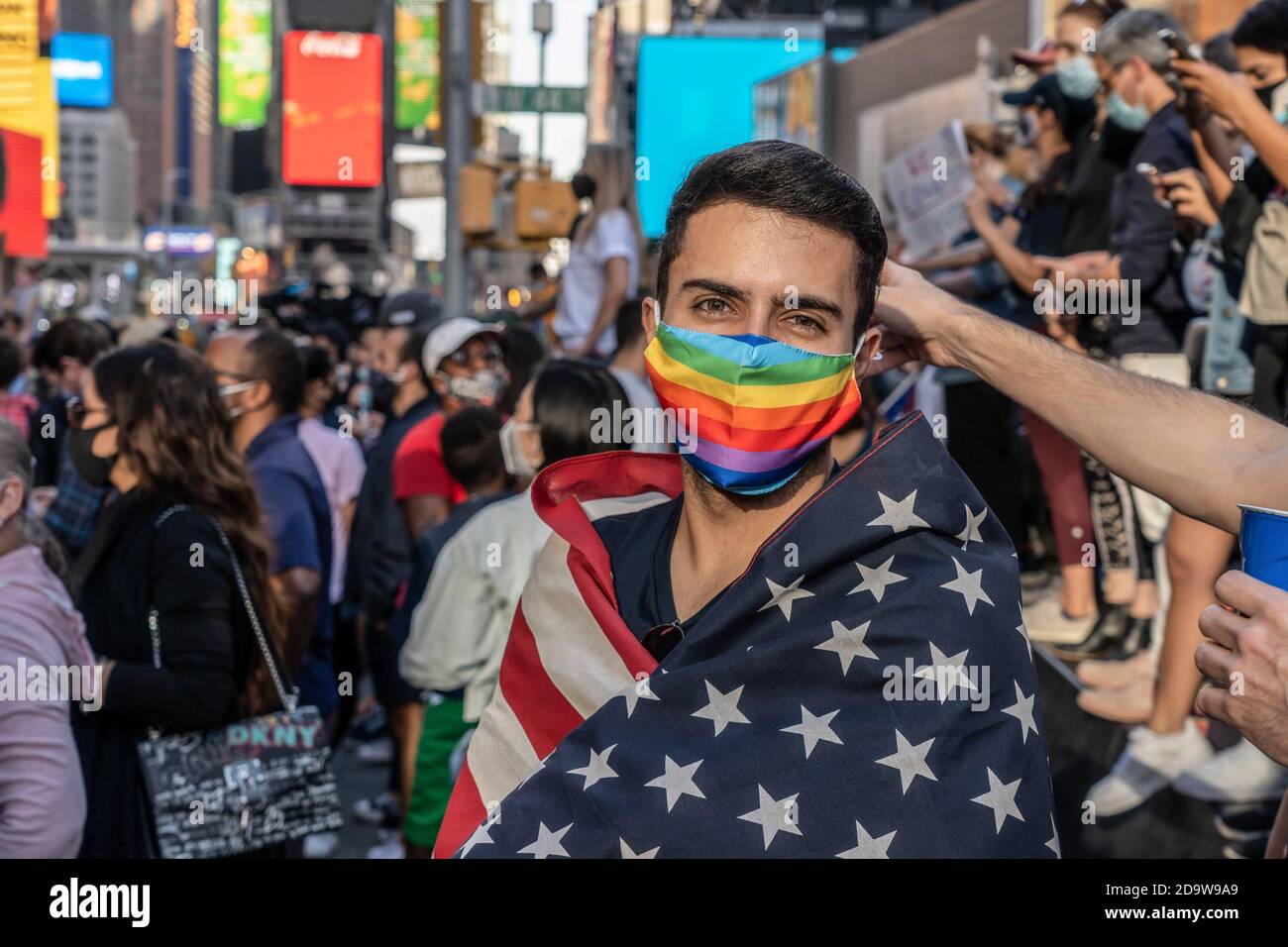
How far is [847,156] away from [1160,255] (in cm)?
1759

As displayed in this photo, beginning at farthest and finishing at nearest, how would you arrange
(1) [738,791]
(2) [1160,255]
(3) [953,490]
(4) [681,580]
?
(2) [1160,255], (4) [681,580], (3) [953,490], (1) [738,791]

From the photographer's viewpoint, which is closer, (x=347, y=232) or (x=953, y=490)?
(x=953, y=490)

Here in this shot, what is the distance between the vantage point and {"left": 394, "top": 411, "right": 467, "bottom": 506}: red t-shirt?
23.8 ft

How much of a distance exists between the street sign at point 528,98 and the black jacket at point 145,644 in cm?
1161

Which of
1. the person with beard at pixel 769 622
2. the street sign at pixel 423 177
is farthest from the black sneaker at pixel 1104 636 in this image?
the street sign at pixel 423 177

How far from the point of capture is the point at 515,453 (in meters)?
5.50

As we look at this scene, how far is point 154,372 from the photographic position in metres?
4.75

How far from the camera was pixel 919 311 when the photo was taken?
2.94 meters

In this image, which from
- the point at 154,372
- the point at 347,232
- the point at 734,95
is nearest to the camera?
the point at 154,372

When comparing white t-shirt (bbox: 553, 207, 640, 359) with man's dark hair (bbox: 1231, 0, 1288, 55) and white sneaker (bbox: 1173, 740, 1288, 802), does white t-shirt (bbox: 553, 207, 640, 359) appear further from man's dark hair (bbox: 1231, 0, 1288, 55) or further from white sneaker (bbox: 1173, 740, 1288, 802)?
white sneaker (bbox: 1173, 740, 1288, 802)

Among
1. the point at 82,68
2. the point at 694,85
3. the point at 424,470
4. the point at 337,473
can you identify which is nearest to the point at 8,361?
the point at 337,473
